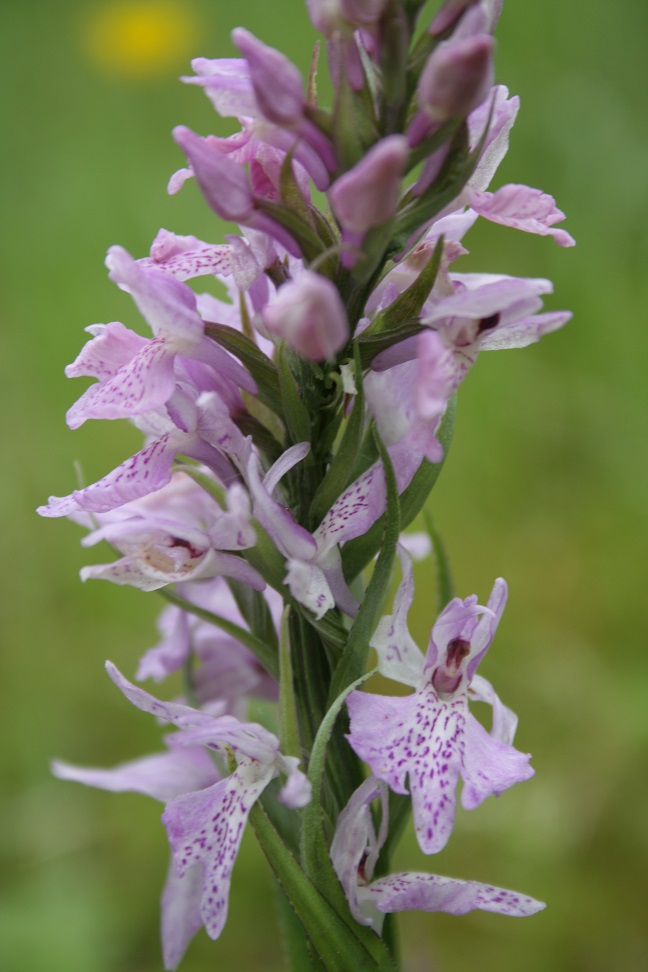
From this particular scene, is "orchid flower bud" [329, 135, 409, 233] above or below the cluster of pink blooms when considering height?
above

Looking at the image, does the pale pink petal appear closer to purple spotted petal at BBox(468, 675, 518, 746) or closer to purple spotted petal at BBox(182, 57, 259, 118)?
purple spotted petal at BBox(182, 57, 259, 118)

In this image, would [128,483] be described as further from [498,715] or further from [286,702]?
[498,715]

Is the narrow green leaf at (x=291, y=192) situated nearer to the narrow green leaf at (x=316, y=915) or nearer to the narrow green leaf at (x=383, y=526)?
the narrow green leaf at (x=383, y=526)

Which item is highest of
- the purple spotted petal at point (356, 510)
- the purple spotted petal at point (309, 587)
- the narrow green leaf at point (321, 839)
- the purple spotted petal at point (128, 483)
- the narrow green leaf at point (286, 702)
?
the purple spotted petal at point (128, 483)


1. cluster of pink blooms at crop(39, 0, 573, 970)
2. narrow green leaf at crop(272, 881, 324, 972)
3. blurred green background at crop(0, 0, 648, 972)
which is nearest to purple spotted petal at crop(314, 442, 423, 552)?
cluster of pink blooms at crop(39, 0, 573, 970)

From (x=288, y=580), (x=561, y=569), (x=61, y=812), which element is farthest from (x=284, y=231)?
(x=561, y=569)

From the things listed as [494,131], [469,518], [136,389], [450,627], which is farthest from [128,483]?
[469,518]

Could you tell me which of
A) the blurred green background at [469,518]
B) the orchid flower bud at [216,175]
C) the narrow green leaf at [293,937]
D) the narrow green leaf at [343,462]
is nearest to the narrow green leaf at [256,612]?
the narrow green leaf at [343,462]
